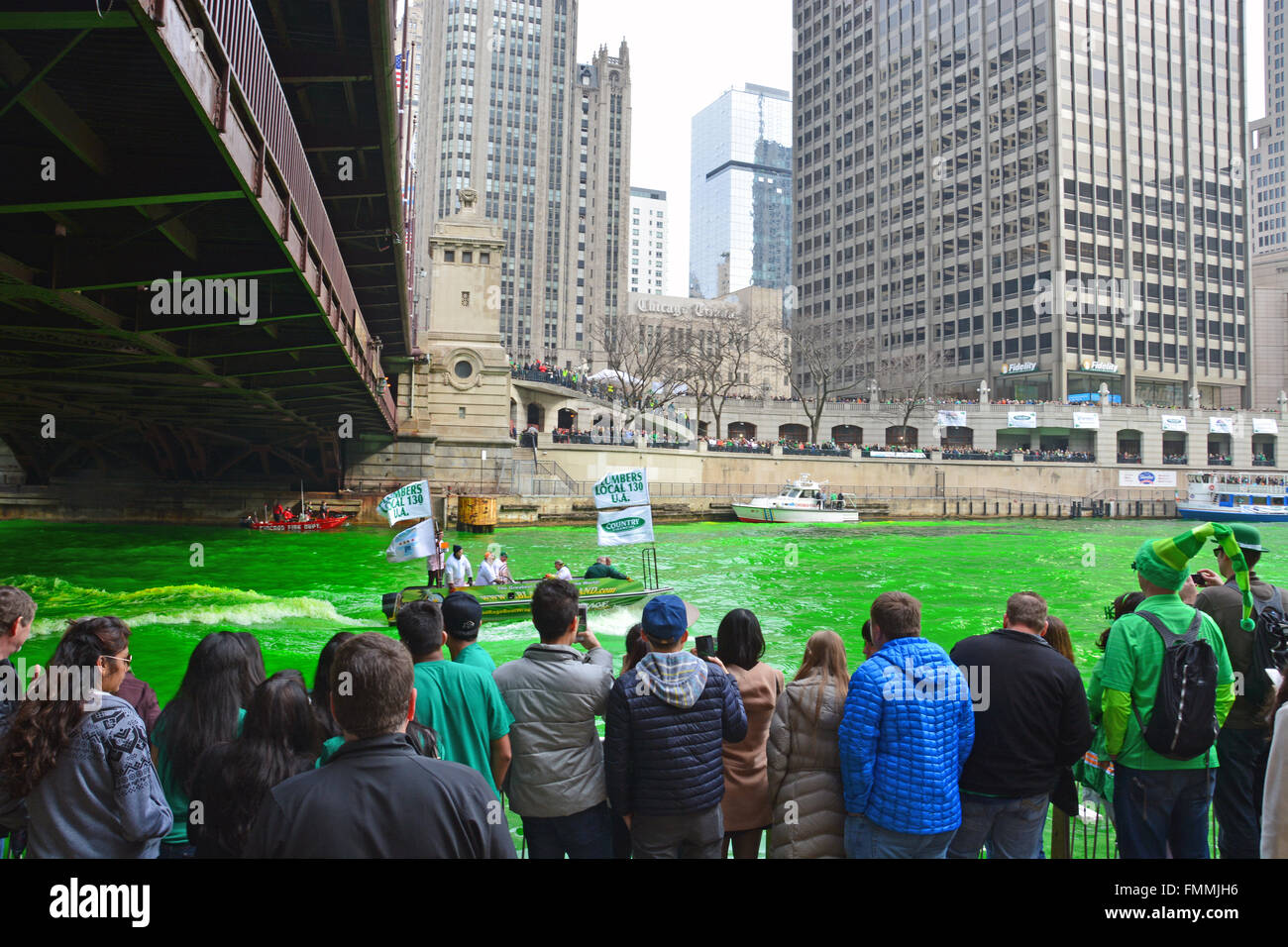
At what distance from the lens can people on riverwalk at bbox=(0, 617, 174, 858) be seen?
3.65 meters

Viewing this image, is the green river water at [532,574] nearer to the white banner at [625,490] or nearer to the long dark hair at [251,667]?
the white banner at [625,490]

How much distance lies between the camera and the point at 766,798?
486 centimetres

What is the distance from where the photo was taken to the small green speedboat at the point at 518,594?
18.9m

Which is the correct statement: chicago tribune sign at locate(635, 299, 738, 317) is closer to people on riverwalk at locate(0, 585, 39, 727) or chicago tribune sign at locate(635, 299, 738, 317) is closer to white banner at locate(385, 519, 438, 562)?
white banner at locate(385, 519, 438, 562)

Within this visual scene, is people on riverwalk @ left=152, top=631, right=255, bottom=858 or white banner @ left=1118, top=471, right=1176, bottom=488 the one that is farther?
white banner @ left=1118, top=471, right=1176, bottom=488

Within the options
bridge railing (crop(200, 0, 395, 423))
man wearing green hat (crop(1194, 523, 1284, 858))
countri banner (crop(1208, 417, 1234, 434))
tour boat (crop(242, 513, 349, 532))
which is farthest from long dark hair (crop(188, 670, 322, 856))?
countri banner (crop(1208, 417, 1234, 434))

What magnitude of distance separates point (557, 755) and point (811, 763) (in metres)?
1.41

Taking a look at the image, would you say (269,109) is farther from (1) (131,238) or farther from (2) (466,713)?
(2) (466,713)

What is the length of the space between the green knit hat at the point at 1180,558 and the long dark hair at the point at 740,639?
2239mm

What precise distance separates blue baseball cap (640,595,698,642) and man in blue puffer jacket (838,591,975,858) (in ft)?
3.18

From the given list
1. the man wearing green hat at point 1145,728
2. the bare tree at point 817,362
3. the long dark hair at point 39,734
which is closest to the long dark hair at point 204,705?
the long dark hair at point 39,734

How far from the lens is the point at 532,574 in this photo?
29609 millimetres
